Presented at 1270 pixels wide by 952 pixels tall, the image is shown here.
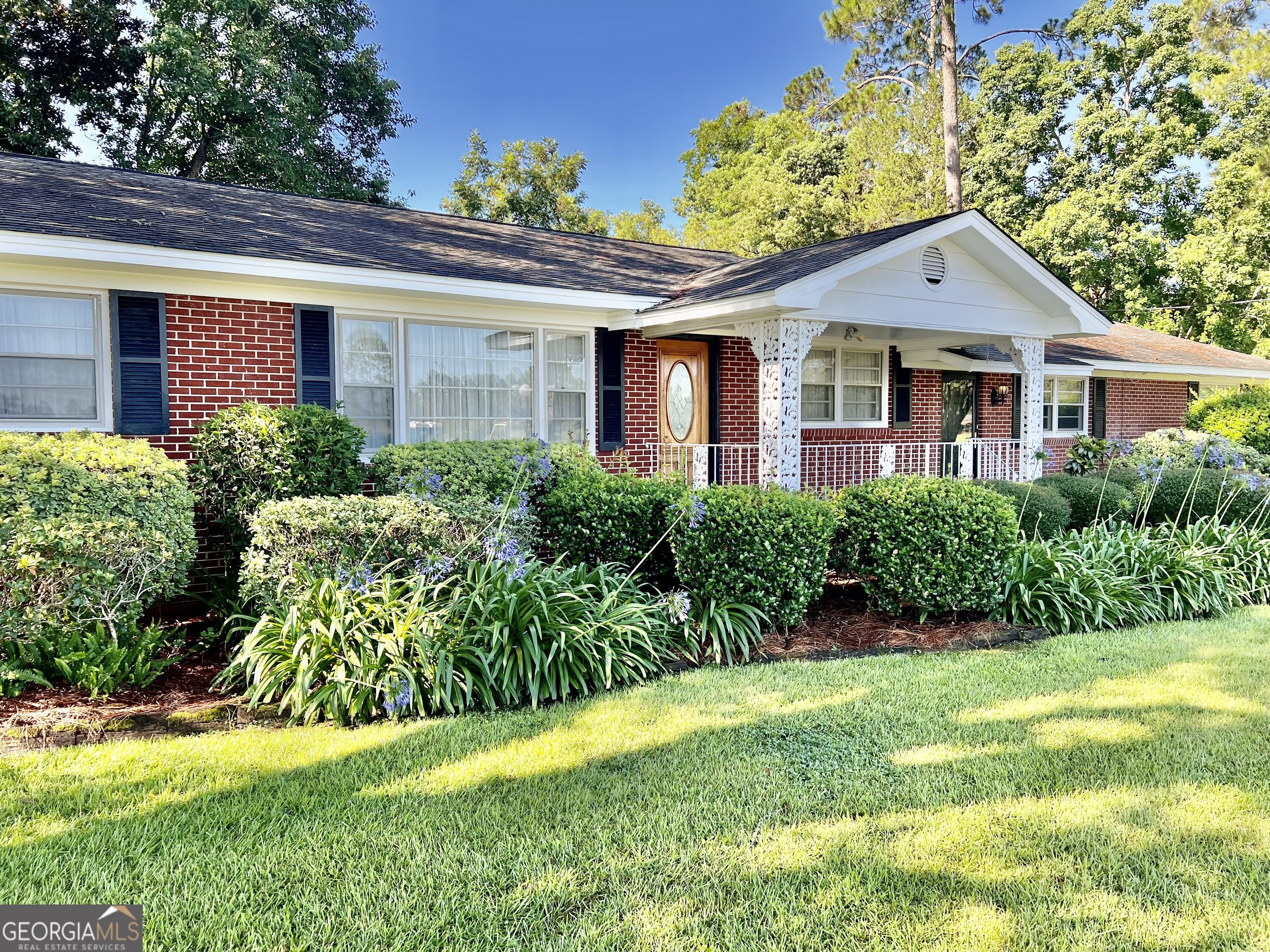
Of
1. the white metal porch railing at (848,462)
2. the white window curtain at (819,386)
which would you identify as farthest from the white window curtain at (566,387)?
the white window curtain at (819,386)

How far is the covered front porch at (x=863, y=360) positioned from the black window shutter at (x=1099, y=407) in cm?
318

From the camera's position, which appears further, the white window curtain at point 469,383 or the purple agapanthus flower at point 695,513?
the white window curtain at point 469,383

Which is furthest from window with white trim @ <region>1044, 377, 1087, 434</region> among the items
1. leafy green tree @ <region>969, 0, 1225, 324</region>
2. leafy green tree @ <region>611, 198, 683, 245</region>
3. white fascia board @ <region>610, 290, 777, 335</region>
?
leafy green tree @ <region>611, 198, 683, 245</region>

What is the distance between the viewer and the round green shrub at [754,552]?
233 inches

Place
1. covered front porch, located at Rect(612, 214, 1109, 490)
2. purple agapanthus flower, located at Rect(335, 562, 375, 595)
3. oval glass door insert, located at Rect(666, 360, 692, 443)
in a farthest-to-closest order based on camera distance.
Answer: oval glass door insert, located at Rect(666, 360, 692, 443)
covered front porch, located at Rect(612, 214, 1109, 490)
purple agapanthus flower, located at Rect(335, 562, 375, 595)

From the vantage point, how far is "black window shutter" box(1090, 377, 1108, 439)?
56.2 feet

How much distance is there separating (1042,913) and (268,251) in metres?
7.70

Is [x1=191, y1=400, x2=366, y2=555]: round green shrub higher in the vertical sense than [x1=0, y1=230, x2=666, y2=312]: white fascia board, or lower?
lower

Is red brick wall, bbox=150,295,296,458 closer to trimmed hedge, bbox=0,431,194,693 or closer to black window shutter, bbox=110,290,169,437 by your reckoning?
black window shutter, bbox=110,290,169,437

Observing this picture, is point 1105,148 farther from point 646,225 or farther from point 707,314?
point 707,314

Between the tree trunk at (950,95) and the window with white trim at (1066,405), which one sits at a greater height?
the tree trunk at (950,95)

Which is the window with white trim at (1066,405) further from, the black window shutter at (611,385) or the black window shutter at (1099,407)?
the black window shutter at (611,385)

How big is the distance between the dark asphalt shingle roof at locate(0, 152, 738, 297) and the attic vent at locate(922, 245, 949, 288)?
312 centimetres

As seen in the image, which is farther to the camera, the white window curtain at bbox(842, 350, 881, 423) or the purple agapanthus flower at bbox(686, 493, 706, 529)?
the white window curtain at bbox(842, 350, 881, 423)
